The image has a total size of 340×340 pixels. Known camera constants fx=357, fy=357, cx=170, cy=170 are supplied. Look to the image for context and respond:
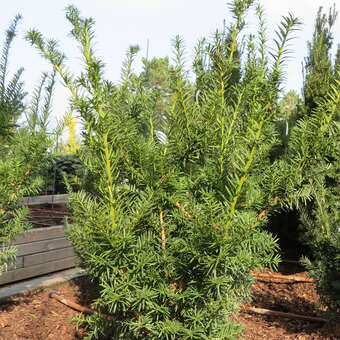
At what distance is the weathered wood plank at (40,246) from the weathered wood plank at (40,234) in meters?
0.05

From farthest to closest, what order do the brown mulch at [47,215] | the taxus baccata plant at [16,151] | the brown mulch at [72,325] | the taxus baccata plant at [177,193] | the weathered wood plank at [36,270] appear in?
the brown mulch at [47,215] < the weathered wood plank at [36,270] < the brown mulch at [72,325] < the taxus baccata plant at [16,151] < the taxus baccata plant at [177,193]

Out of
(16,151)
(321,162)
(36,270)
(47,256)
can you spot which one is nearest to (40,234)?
(47,256)

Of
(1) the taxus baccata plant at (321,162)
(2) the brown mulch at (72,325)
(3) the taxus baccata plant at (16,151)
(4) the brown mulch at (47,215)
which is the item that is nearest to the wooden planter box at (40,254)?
(4) the brown mulch at (47,215)

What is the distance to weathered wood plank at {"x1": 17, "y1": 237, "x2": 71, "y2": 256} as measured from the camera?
159 inches

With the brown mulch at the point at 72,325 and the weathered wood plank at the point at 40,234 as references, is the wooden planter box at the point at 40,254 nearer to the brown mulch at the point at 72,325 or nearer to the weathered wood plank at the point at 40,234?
the weathered wood plank at the point at 40,234

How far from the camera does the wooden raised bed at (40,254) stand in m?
3.97

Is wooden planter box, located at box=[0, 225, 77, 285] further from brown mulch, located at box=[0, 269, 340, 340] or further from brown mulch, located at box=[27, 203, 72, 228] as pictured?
brown mulch, located at box=[0, 269, 340, 340]

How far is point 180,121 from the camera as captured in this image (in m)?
1.39

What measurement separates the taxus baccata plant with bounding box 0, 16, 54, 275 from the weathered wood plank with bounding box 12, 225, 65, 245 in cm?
211

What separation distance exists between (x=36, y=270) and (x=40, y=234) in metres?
0.41

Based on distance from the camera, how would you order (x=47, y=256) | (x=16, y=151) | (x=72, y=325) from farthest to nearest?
(x=47, y=256) < (x=72, y=325) < (x=16, y=151)

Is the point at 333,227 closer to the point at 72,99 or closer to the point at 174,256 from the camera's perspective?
the point at 174,256

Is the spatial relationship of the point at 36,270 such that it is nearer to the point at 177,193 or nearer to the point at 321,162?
the point at 177,193

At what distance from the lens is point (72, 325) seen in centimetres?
267
